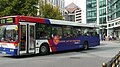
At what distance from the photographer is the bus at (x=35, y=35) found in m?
18.2

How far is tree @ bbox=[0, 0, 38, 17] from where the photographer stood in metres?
32.2

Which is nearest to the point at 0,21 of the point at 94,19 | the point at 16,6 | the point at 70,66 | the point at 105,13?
the point at 70,66

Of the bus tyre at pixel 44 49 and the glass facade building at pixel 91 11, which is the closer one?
the bus tyre at pixel 44 49

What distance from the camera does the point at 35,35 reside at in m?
19.4

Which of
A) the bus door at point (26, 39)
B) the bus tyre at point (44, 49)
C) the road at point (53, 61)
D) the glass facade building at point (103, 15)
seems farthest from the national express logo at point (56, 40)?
the glass facade building at point (103, 15)

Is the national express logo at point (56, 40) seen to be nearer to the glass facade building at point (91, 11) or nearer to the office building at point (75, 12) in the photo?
the glass facade building at point (91, 11)

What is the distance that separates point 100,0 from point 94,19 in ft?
26.6

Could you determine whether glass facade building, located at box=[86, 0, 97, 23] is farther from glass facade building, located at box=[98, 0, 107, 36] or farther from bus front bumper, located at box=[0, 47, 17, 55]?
bus front bumper, located at box=[0, 47, 17, 55]

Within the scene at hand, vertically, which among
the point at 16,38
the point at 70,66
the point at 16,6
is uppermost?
the point at 16,6

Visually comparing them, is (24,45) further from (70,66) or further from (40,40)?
(70,66)

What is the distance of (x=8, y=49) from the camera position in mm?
18281

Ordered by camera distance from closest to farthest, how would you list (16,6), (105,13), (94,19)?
(16,6)
(105,13)
(94,19)

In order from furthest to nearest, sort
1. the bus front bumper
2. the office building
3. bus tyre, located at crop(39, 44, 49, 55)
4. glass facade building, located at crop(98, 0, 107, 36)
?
the office building → glass facade building, located at crop(98, 0, 107, 36) → bus tyre, located at crop(39, 44, 49, 55) → the bus front bumper

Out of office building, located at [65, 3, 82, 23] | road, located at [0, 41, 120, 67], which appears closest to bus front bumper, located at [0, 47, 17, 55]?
road, located at [0, 41, 120, 67]
